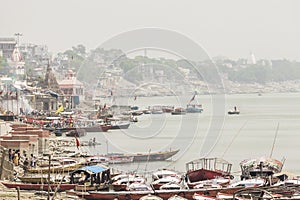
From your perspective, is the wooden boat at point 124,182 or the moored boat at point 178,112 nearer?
the wooden boat at point 124,182

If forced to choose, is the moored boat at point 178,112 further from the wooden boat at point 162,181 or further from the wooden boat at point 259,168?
the wooden boat at point 162,181

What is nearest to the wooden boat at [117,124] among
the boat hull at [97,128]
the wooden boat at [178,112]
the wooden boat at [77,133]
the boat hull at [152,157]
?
→ the boat hull at [97,128]

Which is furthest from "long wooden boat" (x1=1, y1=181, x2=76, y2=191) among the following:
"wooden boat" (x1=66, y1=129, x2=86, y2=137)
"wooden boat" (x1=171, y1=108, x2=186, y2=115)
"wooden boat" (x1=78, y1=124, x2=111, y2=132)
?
"wooden boat" (x1=171, y1=108, x2=186, y2=115)

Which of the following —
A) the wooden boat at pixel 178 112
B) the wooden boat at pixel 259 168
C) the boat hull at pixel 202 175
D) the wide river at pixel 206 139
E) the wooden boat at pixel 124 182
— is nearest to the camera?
the wooden boat at pixel 124 182

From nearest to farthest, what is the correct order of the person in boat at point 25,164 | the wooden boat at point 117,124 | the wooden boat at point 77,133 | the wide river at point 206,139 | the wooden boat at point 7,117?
1. the person in boat at point 25,164
2. the wide river at point 206,139
3. the wooden boat at point 77,133
4. the wooden boat at point 7,117
5. the wooden boat at point 117,124

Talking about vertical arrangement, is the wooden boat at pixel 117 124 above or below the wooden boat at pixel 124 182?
above

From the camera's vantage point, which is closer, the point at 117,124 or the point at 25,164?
the point at 25,164

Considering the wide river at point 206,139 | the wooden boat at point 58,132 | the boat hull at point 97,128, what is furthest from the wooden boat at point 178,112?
the wooden boat at point 58,132

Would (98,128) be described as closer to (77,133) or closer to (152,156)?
(77,133)

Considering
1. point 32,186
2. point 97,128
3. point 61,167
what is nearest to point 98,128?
point 97,128

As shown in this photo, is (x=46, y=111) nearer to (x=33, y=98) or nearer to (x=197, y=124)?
(x=33, y=98)

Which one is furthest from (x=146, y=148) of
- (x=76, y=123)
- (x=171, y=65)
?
(x=171, y=65)

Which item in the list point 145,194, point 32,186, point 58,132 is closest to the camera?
point 145,194

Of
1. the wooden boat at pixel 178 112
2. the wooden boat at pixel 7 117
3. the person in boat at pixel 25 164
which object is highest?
the wooden boat at pixel 7 117
